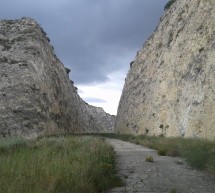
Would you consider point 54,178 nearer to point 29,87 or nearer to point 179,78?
point 179,78

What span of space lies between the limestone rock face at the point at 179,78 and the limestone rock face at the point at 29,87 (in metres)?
11.6

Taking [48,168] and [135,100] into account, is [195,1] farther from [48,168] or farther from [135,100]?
[48,168]

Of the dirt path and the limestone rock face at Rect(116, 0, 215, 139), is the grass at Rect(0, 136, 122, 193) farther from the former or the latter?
the limestone rock face at Rect(116, 0, 215, 139)

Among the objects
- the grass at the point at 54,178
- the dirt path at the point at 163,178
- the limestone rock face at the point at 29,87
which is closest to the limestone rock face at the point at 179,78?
the limestone rock face at the point at 29,87

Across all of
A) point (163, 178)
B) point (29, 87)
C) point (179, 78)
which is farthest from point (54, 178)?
point (29, 87)

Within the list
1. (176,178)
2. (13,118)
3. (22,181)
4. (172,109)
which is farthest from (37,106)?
(22,181)

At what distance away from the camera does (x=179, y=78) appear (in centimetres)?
3988

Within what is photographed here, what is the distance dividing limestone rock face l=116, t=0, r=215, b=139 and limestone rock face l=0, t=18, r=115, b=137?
458 inches

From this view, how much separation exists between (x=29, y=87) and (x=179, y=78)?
62.4 feet

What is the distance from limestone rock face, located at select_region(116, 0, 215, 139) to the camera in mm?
31359

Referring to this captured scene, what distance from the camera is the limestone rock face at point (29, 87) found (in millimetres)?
45438

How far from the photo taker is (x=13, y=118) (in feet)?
146

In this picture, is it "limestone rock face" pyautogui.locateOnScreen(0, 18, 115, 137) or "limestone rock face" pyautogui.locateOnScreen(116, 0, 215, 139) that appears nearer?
"limestone rock face" pyautogui.locateOnScreen(116, 0, 215, 139)

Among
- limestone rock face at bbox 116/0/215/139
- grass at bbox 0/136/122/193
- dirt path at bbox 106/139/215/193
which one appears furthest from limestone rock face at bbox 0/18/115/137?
grass at bbox 0/136/122/193
